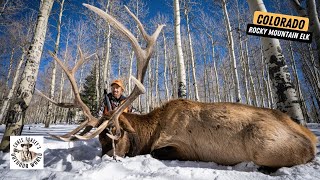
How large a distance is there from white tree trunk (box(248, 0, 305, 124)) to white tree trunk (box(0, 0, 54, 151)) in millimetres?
5068

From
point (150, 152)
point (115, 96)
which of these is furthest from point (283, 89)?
point (115, 96)

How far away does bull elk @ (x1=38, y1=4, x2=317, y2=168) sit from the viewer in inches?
88.9

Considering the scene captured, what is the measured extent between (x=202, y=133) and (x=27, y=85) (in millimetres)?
3564

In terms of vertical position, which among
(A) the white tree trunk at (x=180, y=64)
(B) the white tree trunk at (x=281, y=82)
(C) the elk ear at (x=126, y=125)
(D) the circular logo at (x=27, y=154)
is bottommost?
(D) the circular logo at (x=27, y=154)

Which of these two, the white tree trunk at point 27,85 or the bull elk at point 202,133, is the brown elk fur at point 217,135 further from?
the white tree trunk at point 27,85

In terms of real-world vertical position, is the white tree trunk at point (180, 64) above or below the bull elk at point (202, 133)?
above

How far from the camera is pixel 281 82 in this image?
13.5 ft

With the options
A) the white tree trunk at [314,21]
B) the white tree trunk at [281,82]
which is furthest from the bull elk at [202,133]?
the white tree trunk at [314,21]

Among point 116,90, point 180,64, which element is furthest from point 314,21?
point 116,90

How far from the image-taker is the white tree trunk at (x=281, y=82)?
12.8ft

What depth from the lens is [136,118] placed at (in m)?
3.26

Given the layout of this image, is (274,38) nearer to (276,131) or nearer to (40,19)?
(276,131)

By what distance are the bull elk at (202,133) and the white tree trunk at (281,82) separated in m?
1.56

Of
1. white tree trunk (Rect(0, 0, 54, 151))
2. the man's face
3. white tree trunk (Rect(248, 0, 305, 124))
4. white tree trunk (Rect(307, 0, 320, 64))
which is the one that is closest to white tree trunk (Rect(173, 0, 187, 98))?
the man's face
